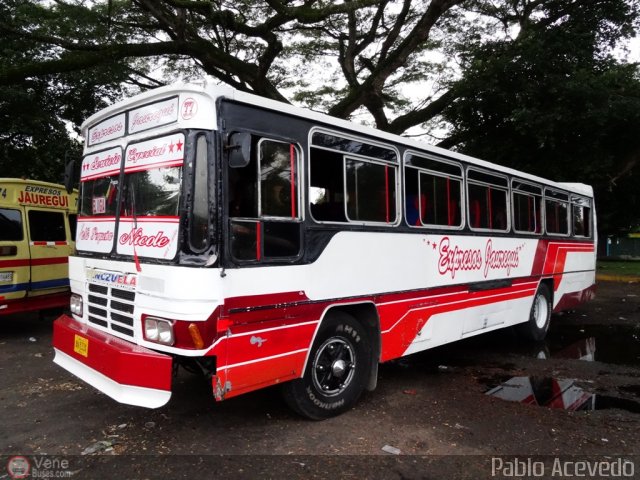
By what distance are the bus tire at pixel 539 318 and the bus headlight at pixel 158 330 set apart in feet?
21.0

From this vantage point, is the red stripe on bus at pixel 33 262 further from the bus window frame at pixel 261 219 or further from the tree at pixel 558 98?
the tree at pixel 558 98

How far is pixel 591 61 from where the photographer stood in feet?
42.5

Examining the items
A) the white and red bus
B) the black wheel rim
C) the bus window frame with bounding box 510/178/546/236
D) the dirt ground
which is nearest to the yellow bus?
the dirt ground

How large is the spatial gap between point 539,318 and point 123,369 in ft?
23.4

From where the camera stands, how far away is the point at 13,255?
780 centimetres

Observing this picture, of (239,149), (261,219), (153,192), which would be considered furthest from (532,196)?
(153,192)

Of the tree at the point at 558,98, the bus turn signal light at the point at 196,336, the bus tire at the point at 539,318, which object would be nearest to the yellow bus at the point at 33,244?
the bus turn signal light at the point at 196,336

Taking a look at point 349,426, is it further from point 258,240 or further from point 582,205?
point 582,205

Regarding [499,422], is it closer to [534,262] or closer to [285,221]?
[285,221]

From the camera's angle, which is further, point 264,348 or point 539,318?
point 539,318

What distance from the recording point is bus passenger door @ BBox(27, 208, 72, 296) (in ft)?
26.8

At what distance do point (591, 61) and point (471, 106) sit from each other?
3.22 meters

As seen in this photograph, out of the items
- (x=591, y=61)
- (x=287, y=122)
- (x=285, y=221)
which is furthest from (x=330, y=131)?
(x=591, y=61)

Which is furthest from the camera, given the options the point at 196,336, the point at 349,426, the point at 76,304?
the point at 76,304
